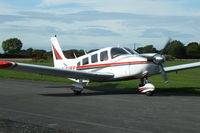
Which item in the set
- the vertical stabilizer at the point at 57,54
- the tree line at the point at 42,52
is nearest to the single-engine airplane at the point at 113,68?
the vertical stabilizer at the point at 57,54

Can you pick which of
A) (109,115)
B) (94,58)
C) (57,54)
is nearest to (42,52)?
(57,54)

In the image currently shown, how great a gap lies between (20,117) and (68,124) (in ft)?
5.51

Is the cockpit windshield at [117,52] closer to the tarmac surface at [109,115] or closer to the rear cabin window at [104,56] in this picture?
the rear cabin window at [104,56]

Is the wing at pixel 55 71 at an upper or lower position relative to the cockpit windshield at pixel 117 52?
lower

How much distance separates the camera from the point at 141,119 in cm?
832

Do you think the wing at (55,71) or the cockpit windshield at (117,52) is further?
the cockpit windshield at (117,52)

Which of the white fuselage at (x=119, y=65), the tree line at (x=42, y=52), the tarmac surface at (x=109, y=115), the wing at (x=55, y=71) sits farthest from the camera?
the tree line at (x=42, y=52)

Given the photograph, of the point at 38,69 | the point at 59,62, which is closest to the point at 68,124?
the point at 38,69

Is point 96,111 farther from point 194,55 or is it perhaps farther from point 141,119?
point 194,55

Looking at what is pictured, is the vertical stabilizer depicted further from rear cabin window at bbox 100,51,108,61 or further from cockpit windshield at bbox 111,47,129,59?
cockpit windshield at bbox 111,47,129,59

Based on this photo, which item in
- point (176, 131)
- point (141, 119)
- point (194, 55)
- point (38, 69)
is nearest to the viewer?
point (176, 131)

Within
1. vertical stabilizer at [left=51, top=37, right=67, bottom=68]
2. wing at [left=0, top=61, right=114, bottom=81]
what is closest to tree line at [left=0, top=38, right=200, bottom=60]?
vertical stabilizer at [left=51, top=37, right=67, bottom=68]

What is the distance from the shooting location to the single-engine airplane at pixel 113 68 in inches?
532

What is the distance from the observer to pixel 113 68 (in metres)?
14.7
